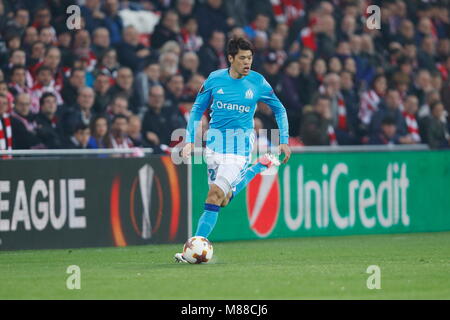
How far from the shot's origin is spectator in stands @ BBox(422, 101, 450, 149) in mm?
20484

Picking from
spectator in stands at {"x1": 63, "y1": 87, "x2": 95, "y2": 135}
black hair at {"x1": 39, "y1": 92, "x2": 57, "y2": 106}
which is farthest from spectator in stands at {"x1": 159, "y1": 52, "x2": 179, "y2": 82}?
black hair at {"x1": 39, "y1": 92, "x2": 57, "y2": 106}

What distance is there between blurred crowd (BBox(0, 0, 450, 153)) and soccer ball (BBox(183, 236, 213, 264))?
4027 mm

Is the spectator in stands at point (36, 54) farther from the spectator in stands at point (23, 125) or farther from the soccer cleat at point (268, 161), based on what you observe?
the soccer cleat at point (268, 161)

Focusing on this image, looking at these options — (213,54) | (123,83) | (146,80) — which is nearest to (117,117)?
(123,83)

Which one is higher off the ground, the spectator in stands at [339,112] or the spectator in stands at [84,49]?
the spectator in stands at [84,49]

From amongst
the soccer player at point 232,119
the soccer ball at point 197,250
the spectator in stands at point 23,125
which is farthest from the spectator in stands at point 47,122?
the soccer ball at point 197,250

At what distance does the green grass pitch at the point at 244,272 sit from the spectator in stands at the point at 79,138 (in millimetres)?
1670

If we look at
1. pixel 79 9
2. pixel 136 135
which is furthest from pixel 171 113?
pixel 79 9

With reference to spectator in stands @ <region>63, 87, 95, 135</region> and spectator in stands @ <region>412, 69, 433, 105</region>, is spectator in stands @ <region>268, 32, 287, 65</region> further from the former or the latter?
spectator in stands @ <region>63, 87, 95, 135</region>

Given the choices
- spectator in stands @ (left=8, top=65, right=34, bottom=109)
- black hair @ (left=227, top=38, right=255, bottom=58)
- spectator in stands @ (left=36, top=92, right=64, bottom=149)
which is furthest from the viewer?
spectator in stands @ (left=8, top=65, right=34, bottom=109)

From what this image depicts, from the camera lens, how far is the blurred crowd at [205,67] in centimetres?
1648

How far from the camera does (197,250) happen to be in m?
12.5

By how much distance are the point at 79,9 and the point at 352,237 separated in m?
5.45

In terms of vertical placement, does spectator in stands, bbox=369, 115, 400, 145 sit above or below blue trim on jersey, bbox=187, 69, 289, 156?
below
